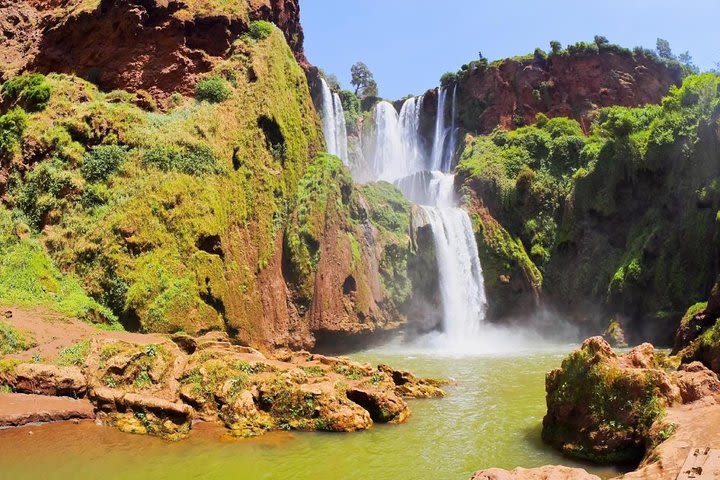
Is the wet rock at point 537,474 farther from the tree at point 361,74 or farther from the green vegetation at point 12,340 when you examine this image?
the tree at point 361,74

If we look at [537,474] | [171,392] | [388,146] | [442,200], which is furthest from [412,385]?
[388,146]

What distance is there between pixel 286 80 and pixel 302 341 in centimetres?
1517

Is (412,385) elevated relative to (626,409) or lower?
lower

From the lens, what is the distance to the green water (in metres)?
9.73

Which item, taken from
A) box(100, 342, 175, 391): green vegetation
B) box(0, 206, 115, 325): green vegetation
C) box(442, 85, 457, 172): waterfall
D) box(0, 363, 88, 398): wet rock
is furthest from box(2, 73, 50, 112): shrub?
box(442, 85, 457, 172): waterfall

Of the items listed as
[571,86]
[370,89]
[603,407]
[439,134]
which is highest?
[370,89]

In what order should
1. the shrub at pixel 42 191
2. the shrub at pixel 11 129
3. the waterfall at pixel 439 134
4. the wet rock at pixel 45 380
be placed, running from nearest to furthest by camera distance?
the wet rock at pixel 45 380, the shrub at pixel 42 191, the shrub at pixel 11 129, the waterfall at pixel 439 134

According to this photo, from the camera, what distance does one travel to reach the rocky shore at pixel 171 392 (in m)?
12.2

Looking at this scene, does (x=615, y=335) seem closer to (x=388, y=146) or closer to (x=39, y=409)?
(x=39, y=409)

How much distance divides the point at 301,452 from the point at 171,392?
13.5ft

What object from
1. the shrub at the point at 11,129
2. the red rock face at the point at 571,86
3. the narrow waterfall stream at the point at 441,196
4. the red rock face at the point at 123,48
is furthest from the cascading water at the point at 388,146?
the shrub at the point at 11,129

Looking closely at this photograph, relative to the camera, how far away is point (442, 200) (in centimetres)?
4441

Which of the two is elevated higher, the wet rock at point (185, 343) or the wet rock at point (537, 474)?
the wet rock at point (185, 343)

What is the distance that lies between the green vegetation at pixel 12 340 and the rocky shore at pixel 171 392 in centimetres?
28
